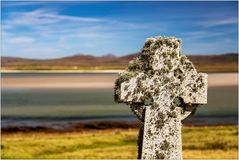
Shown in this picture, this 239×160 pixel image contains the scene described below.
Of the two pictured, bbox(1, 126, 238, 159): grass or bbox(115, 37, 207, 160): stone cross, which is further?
bbox(1, 126, 238, 159): grass

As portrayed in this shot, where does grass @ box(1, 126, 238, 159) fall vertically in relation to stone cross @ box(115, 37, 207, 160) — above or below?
below

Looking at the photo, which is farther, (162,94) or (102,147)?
(102,147)

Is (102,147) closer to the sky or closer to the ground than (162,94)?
closer to the ground

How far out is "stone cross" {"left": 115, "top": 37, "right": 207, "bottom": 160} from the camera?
340 inches

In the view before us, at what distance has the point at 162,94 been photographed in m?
8.69

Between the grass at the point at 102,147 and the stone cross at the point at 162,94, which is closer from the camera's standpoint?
the stone cross at the point at 162,94

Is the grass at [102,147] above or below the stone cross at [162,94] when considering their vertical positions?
below

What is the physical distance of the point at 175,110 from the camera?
8.73m

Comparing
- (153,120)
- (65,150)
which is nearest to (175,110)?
(153,120)

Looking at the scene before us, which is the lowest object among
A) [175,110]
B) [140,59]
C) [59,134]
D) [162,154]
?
[59,134]

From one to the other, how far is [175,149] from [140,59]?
1.42 m

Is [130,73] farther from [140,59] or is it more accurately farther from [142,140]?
[142,140]

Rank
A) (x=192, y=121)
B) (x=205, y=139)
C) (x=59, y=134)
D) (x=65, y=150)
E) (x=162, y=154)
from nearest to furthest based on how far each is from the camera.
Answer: (x=162, y=154)
(x=65, y=150)
(x=205, y=139)
(x=59, y=134)
(x=192, y=121)

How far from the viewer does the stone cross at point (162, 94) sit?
8648 millimetres
